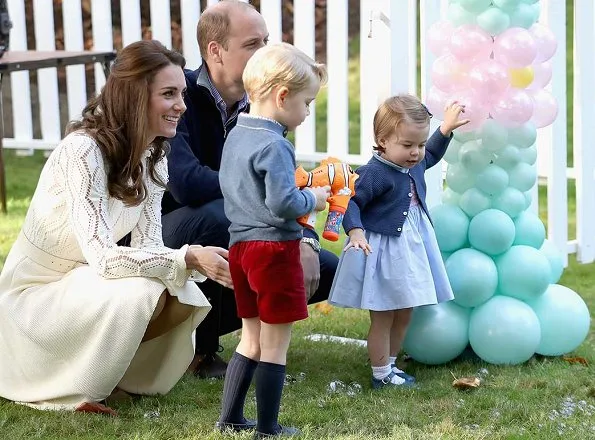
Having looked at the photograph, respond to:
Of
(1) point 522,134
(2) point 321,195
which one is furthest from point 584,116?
(2) point 321,195

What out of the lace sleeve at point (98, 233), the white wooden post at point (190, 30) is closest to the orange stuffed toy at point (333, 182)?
the lace sleeve at point (98, 233)

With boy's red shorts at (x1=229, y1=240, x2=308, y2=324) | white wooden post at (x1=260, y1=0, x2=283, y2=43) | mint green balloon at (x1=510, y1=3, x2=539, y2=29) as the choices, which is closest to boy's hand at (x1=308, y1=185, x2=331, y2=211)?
boy's red shorts at (x1=229, y1=240, x2=308, y2=324)

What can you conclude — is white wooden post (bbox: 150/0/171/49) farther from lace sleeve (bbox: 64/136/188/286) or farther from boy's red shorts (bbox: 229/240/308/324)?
boy's red shorts (bbox: 229/240/308/324)

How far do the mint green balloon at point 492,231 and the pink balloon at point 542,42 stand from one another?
22.7 inches

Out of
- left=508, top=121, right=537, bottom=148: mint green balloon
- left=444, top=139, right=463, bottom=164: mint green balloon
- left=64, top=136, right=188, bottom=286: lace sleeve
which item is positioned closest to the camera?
left=64, top=136, right=188, bottom=286: lace sleeve

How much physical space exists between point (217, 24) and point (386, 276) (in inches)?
41.7

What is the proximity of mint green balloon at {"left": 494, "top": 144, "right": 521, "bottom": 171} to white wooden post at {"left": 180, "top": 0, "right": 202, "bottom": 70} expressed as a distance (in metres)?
2.95

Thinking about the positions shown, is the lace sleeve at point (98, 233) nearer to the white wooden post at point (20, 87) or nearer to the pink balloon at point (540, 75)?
the pink balloon at point (540, 75)

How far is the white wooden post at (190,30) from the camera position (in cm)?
658

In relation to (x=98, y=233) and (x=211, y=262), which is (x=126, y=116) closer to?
(x=98, y=233)

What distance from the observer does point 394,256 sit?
3850 mm

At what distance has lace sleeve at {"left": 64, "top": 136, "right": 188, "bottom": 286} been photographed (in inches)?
134

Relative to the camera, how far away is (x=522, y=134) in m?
A: 4.03

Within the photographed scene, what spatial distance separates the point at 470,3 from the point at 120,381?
177 cm
